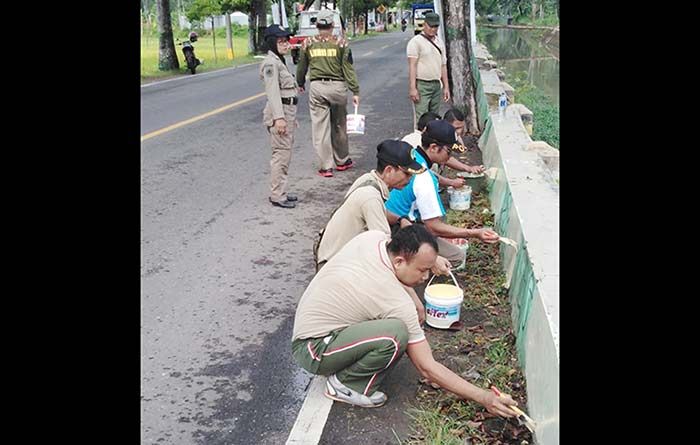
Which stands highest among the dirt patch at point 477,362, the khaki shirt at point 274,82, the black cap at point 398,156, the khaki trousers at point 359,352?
→ the khaki shirt at point 274,82

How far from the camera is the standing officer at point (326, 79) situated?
308 inches

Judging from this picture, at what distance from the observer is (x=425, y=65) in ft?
26.2

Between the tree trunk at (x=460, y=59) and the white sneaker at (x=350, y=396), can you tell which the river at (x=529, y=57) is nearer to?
the tree trunk at (x=460, y=59)

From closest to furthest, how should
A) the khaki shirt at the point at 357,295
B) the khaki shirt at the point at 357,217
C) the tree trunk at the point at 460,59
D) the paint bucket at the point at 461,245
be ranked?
the khaki shirt at the point at 357,295 < the khaki shirt at the point at 357,217 < the paint bucket at the point at 461,245 < the tree trunk at the point at 460,59

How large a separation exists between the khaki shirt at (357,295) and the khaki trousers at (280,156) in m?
3.39

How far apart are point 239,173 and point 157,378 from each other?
449 centimetres

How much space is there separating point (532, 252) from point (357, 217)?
1064mm

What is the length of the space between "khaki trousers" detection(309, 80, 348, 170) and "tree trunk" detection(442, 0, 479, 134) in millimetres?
2335

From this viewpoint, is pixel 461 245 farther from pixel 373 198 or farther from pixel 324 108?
pixel 324 108

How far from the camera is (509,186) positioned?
5227 mm

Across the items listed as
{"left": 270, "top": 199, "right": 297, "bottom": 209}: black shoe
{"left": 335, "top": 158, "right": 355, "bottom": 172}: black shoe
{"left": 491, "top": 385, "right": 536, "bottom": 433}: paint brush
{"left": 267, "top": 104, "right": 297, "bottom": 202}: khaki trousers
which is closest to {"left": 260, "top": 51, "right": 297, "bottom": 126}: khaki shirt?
{"left": 267, "top": 104, "right": 297, "bottom": 202}: khaki trousers

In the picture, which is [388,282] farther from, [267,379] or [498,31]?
[498,31]

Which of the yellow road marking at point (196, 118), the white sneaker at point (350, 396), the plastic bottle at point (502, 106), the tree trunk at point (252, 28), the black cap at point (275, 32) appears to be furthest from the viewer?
the tree trunk at point (252, 28)

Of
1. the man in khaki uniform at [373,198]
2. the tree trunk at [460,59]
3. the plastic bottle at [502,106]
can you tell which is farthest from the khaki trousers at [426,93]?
the man in khaki uniform at [373,198]
